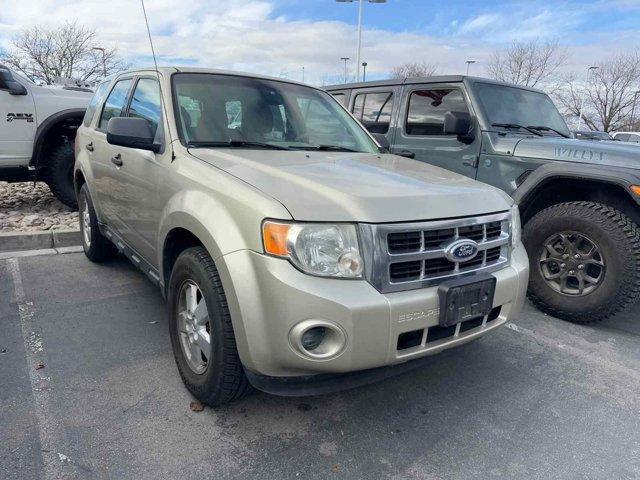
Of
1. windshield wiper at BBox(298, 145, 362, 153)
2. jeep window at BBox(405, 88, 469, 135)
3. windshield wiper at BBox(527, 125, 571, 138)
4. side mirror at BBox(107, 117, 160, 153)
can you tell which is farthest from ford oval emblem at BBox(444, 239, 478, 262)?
windshield wiper at BBox(527, 125, 571, 138)

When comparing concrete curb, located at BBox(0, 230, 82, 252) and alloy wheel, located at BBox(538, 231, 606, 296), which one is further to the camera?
concrete curb, located at BBox(0, 230, 82, 252)

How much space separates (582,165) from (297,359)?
9.70 ft

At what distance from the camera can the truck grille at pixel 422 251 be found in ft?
6.59

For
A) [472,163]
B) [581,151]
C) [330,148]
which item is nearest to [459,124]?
[472,163]

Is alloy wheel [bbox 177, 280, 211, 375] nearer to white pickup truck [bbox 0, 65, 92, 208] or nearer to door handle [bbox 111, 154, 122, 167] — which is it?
door handle [bbox 111, 154, 122, 167]

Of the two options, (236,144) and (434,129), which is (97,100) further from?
(434,129)

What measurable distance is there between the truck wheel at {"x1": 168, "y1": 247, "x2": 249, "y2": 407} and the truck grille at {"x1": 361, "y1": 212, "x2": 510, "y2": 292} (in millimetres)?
711

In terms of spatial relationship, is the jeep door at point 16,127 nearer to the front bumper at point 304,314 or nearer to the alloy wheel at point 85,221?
the alloy wheel at point 85,221

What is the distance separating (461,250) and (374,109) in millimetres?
3648

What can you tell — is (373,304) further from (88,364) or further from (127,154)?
(127,154)

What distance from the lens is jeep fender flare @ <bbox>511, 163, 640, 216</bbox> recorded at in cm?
345

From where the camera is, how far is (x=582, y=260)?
3762 mm

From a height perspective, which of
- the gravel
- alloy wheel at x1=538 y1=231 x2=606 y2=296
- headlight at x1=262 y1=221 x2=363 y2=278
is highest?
Answer: headlight at x1=262 y1=221 x2=363 y2=278

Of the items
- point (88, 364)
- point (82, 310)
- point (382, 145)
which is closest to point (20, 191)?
point (82, 310)
